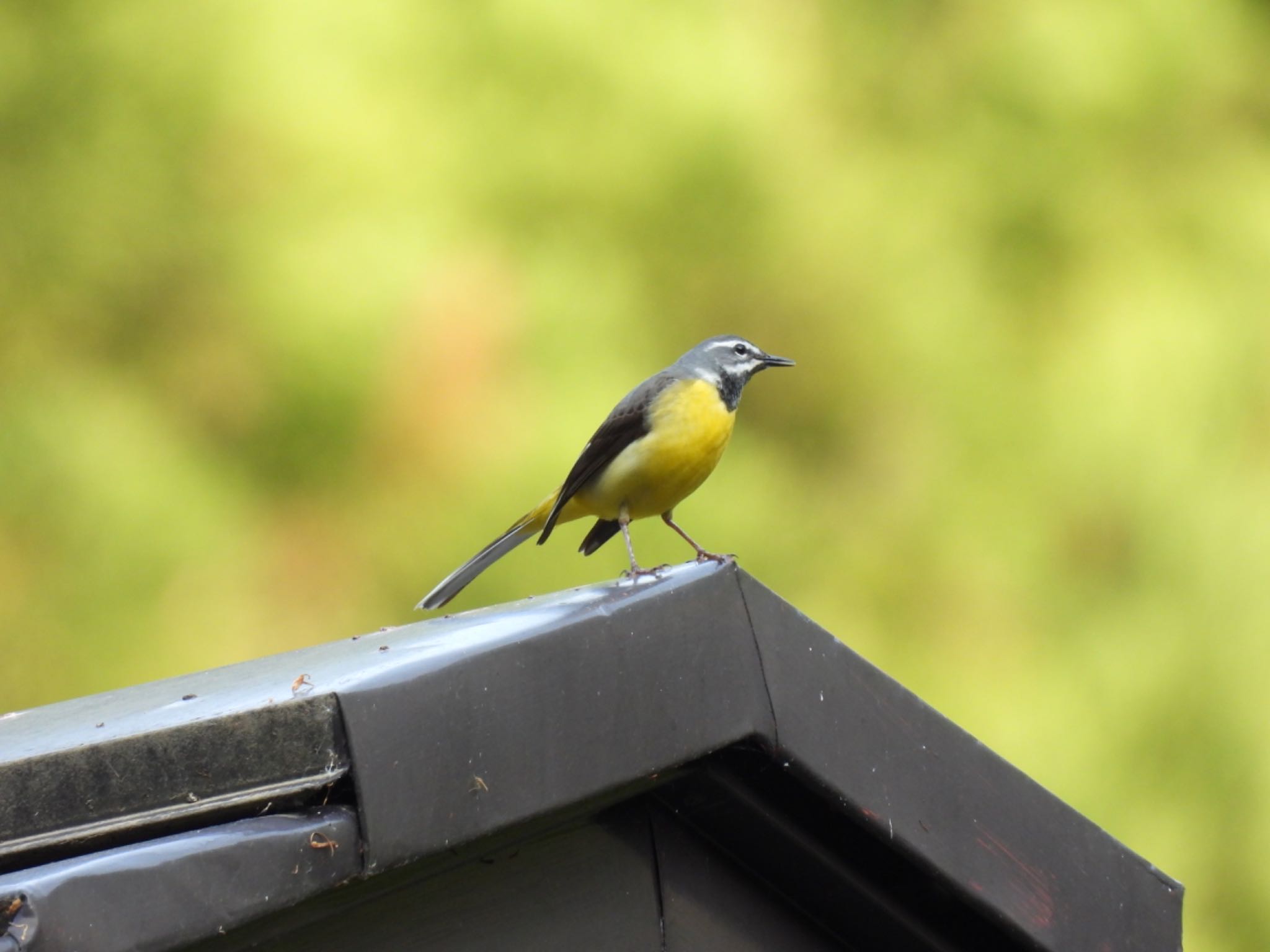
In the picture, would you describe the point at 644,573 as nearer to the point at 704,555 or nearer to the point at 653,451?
the point at 704,555

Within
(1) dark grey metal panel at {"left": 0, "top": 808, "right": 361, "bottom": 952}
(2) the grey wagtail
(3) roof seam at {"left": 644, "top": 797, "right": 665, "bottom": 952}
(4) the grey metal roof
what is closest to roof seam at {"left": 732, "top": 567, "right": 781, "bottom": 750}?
(4) the grey metal roof

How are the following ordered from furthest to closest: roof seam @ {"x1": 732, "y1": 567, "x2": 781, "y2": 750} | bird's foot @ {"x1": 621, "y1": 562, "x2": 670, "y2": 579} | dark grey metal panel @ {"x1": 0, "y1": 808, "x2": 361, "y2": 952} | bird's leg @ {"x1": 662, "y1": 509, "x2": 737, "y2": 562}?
bird's foot @ {"x1": 621, "y1": 562, "x2": 670, "y2": 579}
bird's leg @ {"x1": 662, "y1": 509, "x2": 737, "y2": 562}
roof seam @ {"x1": 732, "y1": 567, "x2": 781, "y2": 750}
dark grey metal panel @ {"x1": 0, "y1": 808, "x2": 361, "y2": 952}

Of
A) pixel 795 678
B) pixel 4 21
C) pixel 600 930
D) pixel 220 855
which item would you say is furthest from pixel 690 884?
pixel 4 21

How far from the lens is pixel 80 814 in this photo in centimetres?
148

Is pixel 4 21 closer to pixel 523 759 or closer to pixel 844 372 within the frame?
pixel 844 372

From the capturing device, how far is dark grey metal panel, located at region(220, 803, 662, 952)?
1.73m

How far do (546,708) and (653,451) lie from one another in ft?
6.21

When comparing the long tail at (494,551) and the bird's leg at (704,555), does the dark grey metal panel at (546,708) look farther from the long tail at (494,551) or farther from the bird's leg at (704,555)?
the long tail at (494,551)

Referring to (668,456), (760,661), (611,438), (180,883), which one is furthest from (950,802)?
(611,438)

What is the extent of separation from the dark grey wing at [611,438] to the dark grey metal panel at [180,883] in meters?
2.20

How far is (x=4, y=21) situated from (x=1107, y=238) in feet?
16.7

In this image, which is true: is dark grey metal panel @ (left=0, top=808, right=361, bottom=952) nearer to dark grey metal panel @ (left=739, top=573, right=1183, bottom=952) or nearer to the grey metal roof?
the grey metal roof

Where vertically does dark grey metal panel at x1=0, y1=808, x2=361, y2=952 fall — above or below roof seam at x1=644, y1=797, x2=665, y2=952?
above

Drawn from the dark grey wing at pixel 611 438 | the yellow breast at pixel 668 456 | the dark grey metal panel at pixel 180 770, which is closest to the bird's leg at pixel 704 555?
the yellow breast at pixel 668 456
